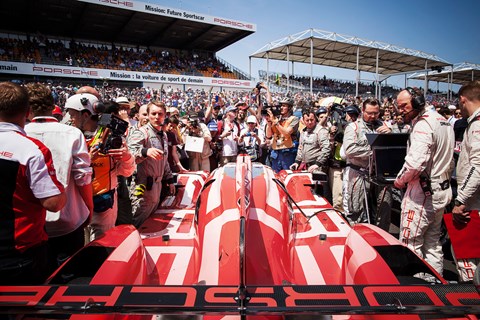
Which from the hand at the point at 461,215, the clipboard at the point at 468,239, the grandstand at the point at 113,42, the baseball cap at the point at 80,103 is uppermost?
the grandstand at the point at 113,42

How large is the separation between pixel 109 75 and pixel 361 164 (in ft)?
85.9

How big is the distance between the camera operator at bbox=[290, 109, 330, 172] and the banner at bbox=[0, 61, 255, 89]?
1612 centimetres

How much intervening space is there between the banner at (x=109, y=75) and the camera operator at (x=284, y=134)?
15034 millimetres

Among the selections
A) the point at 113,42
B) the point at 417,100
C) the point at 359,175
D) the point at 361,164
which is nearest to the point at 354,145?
the point at 361,164

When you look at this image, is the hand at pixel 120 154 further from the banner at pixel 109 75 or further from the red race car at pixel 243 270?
the banner at pixel 109 75

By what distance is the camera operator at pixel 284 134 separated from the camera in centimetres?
655

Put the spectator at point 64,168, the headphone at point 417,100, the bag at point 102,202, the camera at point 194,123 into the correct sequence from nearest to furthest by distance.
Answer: the spectator at point 64,168 → the bag at point 102,202 → the headphone at point 417,100 → the camera at point 194,123

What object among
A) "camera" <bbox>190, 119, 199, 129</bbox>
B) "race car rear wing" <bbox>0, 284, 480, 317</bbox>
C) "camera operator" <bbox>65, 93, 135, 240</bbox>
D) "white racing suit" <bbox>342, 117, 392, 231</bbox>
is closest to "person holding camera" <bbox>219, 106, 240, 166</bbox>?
"camera" <bbox>190, 119, 199, 129</bbox>

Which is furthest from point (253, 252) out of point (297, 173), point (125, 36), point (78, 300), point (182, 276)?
point (125, 36)

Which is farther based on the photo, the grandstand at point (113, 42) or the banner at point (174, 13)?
the banner at point (174, 13)

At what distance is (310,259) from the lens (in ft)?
9.10

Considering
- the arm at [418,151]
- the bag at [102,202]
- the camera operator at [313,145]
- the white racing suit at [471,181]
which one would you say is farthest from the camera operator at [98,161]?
the camera operator at [313,145]

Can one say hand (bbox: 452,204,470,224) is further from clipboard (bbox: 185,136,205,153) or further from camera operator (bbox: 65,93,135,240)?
clipboard (bbox: 185,136,205,153)

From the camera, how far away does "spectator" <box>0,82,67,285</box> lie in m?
1.76
